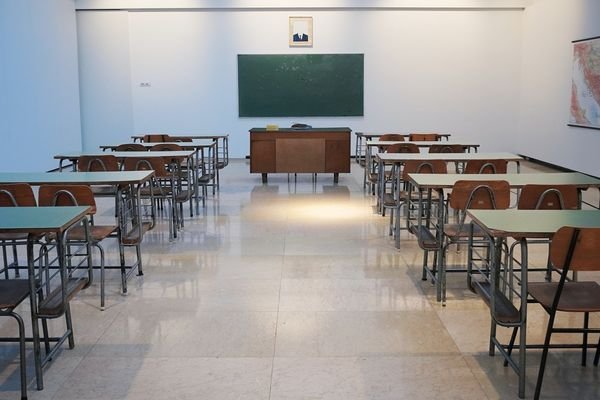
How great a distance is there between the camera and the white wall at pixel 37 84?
30.9ft

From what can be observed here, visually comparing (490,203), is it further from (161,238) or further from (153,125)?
(153,125)

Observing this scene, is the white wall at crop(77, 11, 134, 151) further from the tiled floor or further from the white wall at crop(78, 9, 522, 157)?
the tiled floor

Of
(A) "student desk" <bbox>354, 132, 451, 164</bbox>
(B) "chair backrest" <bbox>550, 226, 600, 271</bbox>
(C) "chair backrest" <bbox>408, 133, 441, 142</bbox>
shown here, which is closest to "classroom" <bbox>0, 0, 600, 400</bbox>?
(B) "chair backrest" <bbox>550, 226, 600, 271</bbox>

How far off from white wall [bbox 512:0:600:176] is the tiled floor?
18.4 ft

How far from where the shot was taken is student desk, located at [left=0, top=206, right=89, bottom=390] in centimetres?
295

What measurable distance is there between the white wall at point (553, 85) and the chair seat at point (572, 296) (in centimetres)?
725

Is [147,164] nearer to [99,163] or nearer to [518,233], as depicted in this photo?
[99,163]

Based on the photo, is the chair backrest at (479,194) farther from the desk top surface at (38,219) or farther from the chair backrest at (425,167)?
the desk top surface at (38,219)

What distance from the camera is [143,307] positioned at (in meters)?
4.27

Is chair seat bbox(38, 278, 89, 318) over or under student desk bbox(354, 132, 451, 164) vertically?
under

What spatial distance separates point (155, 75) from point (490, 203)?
981 cm

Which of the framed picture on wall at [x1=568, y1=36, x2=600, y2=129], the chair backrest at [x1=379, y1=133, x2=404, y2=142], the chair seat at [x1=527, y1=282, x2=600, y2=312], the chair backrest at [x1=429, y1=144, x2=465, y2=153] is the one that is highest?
the framed picture on wall at [x1=568, y1=36, x2=600, y2=129]

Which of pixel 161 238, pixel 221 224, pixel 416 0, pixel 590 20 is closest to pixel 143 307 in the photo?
pixel 161 238

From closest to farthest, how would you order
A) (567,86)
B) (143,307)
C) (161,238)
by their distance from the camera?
(143,307)
(161,238)
(567,86)
